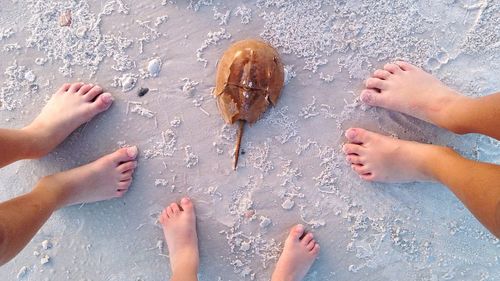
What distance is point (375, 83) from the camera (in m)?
2.04

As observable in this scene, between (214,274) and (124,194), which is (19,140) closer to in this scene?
(124,194)

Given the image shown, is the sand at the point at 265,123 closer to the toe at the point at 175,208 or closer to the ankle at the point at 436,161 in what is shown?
the toe at the point at 175,208

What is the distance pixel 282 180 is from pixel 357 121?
1.50 feet

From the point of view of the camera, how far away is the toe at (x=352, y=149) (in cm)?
204

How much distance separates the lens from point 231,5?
209cm

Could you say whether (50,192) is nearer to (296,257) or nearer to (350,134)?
(296,257)

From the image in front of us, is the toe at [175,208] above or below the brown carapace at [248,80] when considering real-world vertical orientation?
below

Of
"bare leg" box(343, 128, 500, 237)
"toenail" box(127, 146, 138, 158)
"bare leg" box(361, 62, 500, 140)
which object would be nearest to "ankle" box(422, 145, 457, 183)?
"bare leg" box(343, 128, 500, 237)

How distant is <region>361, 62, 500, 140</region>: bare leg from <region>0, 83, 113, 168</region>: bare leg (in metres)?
1.26

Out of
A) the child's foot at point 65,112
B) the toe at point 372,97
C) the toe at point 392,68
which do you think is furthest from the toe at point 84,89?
the toe at point 392,68

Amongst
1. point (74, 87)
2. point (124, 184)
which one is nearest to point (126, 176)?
point (124, 184)

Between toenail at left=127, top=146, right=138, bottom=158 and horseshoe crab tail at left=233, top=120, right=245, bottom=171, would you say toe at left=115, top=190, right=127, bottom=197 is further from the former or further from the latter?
horseshoe crab tail at left=233, top=120, right=245, bottom=171

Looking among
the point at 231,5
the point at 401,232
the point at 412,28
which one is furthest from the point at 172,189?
the point at 412,28

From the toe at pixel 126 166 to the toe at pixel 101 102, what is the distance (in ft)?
0.92
